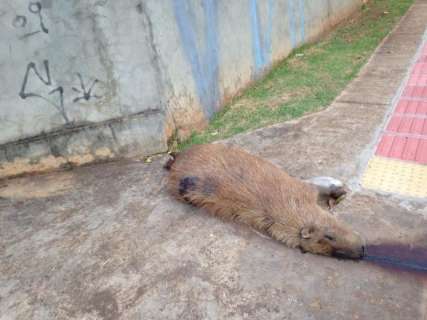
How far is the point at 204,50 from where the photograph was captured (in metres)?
5.21

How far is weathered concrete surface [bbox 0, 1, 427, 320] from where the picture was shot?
284cm

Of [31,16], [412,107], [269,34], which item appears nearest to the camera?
[31,16]

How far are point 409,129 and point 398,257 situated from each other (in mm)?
2055

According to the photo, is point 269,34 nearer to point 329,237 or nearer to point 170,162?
point 170,162

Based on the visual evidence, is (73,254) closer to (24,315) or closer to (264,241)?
(24,315)

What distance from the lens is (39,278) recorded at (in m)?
3.29

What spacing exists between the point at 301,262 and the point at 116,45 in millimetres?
2886

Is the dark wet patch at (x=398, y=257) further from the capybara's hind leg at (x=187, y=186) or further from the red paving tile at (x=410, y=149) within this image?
the capybara's hind leg at (x=187, y=186)

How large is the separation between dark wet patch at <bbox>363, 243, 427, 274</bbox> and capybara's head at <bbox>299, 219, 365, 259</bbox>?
0.45ft

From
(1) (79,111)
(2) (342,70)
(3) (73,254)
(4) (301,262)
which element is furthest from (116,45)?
(2) (342,70)

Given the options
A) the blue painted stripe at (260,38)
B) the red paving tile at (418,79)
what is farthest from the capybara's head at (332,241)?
the blue painted stripe at (260,38)

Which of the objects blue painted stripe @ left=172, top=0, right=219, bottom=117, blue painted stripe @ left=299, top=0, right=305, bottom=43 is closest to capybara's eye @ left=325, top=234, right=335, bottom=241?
blue painted stripe @ left=172, top=0, right=219, bottom=117

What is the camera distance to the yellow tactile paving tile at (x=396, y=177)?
373 cm

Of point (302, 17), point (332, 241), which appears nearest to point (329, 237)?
point (332, 241)
